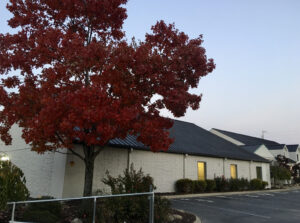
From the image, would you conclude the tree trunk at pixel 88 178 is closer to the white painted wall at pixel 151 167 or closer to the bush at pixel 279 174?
the white painted wall at pixel 151 167

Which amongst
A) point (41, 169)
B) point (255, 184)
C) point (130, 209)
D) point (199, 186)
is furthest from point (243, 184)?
point (130, 209)

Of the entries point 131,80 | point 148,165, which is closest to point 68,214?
point 131,80

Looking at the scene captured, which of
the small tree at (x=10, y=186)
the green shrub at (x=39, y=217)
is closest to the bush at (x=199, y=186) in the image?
the green shrub at (x=39, y=217)

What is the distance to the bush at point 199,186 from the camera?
67.6ft

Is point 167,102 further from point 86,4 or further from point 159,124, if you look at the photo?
point 86,4

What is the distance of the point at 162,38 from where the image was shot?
33.9 feet

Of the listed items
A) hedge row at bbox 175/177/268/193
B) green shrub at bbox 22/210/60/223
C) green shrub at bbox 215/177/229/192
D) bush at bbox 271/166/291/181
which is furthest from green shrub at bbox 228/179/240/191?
green shrub at bbox 22/210/60/223

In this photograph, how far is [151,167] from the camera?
61.2 ft

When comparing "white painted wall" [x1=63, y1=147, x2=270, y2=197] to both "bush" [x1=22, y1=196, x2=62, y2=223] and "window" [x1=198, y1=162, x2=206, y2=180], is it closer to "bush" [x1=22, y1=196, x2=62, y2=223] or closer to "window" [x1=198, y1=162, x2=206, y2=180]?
"window" [x1=198, y1=162, x2=206, y2=180]

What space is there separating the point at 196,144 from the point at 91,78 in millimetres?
16927

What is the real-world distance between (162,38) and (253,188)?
21.5m

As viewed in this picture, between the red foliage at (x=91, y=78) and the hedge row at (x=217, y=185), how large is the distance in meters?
10.7

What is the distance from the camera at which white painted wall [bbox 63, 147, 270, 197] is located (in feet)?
47.5

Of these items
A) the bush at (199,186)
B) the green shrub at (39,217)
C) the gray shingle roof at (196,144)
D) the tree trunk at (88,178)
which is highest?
the gray shingle roof at (196,144)
